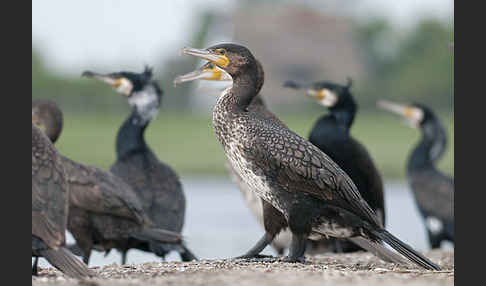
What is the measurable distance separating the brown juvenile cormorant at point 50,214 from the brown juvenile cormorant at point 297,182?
4.11ft

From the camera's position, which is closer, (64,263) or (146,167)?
(64,263)

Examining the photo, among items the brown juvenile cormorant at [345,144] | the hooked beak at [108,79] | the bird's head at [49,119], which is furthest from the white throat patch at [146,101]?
the brown juvenile cormorant at [345,144]

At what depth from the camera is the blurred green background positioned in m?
22.3

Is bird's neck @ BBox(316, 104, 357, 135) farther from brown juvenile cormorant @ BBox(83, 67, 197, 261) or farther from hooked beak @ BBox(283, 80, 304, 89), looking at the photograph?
brown juvenile cormorant @ BBox(83, 67, 197, 261)

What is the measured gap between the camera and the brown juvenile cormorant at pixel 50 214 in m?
4.09

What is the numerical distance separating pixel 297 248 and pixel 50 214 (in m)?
1.71

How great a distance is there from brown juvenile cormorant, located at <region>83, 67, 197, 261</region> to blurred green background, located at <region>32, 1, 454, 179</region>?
29.2 feet

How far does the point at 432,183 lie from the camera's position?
9.24m

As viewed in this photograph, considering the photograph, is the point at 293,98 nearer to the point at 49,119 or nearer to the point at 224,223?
the point at 224,223

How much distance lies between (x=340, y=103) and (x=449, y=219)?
2.43 m

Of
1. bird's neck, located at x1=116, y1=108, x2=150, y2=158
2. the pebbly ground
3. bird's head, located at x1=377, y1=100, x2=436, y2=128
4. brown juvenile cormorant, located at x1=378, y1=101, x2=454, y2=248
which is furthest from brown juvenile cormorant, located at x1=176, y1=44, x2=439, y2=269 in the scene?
bird's head, located at x1=377, y1=100, x2=436, y2=128

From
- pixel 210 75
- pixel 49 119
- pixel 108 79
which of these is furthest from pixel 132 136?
pixel 210 75

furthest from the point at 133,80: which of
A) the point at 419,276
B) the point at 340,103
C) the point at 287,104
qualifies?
the point at 287,104

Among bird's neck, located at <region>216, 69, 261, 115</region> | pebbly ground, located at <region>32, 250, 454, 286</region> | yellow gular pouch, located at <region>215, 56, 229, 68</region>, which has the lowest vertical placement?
pebbly ground, located at <region>32, 250, 454, 286</region>
